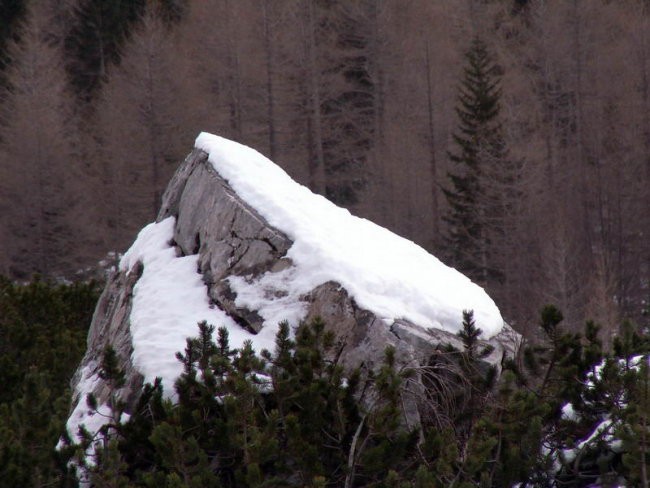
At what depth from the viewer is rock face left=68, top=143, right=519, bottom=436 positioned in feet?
15.6

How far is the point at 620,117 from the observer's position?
37281 mm

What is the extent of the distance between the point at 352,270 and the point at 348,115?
114 feet

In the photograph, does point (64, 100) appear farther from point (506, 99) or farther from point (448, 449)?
point (448, 449)

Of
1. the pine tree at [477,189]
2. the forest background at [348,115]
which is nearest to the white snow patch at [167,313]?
the forest background at [348,115]

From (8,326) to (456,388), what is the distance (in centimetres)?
547

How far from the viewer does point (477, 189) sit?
3152cm

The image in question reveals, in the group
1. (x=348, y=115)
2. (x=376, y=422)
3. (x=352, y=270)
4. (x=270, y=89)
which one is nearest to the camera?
(x=376, y=422)

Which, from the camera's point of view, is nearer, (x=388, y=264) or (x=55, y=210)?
(x=388, y=264)

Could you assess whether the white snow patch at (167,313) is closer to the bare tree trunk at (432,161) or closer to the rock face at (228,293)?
the rock face at (228,293)

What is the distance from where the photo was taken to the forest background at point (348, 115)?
3153cm

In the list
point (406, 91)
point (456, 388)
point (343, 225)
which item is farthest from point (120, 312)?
point (406, 91)

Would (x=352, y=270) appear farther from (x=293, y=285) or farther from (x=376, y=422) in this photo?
(x=376, y=422)

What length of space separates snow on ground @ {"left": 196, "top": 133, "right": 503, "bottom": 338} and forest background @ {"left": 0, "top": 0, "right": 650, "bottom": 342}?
71.3 feet

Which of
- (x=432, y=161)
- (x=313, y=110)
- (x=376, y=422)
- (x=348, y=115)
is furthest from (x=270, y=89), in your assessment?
(x=376, y=422)
